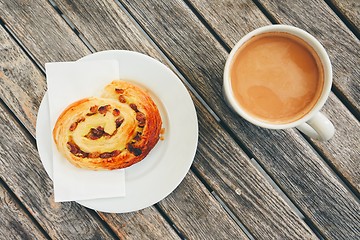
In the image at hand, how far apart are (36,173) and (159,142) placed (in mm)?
268

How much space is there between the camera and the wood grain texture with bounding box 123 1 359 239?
1087mm

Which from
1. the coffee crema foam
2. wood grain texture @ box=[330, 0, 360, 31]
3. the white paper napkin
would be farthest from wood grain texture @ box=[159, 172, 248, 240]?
wood grain texture @ box=[330, 0, 360, 31]

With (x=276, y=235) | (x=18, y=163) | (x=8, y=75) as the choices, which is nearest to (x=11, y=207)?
(x=18, y=163)

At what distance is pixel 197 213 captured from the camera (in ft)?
3.62

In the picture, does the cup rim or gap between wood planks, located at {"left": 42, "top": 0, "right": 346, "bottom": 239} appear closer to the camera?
the cup rim

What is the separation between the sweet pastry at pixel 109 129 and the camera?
98 cm

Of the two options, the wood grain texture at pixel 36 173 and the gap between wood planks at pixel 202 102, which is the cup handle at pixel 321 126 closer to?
the gap between wood planks at pixel 202 102

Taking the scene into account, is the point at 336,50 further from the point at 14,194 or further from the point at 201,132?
the point at 14,194

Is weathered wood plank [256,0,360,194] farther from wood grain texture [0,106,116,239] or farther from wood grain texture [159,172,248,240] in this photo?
wood grain texture [0,106,116,239]

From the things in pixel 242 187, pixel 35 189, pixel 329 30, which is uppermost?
pixel 35 189

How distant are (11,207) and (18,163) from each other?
10cm

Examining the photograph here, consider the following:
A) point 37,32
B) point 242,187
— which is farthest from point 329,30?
point 37,32

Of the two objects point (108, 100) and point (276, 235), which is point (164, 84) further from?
point (276, 235)

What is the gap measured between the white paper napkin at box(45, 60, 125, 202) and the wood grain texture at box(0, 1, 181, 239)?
8 centimetres
